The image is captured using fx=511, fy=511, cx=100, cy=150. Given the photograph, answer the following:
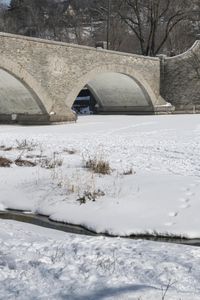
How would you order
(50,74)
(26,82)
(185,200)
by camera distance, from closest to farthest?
(185,200)
(26,82)
(50,74)

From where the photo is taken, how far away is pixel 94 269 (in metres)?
4.30

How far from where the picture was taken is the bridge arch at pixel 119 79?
25250 millimetres

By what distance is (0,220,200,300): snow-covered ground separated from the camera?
148 inches

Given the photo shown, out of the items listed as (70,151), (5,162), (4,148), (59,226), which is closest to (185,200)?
(59,226)

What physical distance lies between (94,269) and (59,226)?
105 inches

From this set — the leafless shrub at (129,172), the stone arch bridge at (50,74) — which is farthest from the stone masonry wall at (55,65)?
the leafless shrub at (129,172)

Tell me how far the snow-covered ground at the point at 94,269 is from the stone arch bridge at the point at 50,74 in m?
16.3

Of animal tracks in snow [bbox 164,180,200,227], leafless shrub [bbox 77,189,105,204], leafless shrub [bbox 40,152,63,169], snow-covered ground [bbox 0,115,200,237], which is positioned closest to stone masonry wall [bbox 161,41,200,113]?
snow-covered ground [bbox 0,115,200,237]

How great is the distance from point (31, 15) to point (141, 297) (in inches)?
1691

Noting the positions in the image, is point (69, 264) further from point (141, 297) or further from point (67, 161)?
point (67, 161)

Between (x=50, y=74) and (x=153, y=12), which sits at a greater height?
(x=153, y=12)

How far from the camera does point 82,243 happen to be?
5.23 meters

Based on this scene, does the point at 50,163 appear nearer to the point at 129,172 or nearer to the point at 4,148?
the point at 129,172

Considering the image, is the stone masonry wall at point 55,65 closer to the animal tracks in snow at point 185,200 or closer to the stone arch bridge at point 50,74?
the stone arch bridge at point 50,74
